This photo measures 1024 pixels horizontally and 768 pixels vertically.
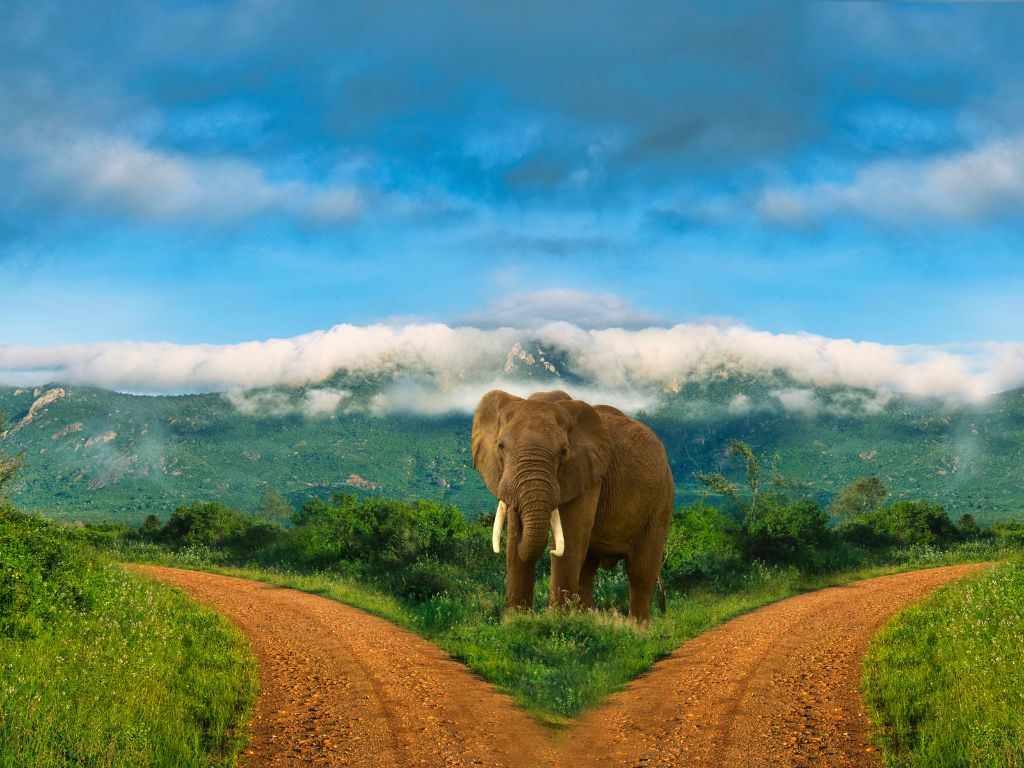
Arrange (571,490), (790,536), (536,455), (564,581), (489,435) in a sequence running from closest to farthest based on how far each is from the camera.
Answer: (536,455)
(564,581)
(571,490)
(489,435)
(790,536)

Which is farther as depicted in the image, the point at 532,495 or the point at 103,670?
the point at 532,495

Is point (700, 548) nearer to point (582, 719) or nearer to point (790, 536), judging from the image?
point (790, 536)

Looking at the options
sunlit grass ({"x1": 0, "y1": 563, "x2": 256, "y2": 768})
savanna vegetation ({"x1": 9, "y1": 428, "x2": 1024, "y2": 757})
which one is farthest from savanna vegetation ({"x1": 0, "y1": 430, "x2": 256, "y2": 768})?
savanna vegetation ({"x1": 9, "y1": 428, "x2": 1024, "y2": 757})

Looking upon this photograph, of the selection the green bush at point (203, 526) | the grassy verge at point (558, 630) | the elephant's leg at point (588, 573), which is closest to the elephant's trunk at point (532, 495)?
the grassy verge at point (558, 630)

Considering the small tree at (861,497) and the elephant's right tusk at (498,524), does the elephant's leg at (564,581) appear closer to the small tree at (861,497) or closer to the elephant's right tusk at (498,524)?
the elephant's right tusk at (498,524)

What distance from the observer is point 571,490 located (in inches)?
648

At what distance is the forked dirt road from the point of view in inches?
367

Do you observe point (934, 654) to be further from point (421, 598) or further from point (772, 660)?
point (421, 598)

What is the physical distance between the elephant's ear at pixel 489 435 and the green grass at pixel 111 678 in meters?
5.67

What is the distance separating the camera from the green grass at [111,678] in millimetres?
8586

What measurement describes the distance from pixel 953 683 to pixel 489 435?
948cm

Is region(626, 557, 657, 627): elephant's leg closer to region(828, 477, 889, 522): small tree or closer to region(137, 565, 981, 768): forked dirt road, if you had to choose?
region(137, 565, 981, 768): forked dirt road

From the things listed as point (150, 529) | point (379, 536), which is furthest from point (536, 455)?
point (150, 529)

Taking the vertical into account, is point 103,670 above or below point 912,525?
above
